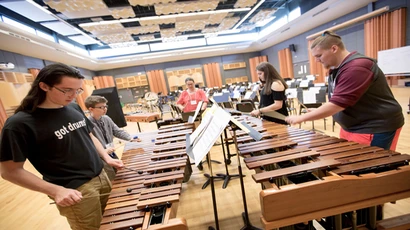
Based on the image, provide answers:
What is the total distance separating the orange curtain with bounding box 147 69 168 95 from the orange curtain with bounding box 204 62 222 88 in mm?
3554

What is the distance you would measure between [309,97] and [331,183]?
374cm

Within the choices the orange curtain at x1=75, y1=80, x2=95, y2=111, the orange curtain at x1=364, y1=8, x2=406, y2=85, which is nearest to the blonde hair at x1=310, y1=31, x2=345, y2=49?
the orange curtain at x1=364, y1=8, x2=406, y2=85

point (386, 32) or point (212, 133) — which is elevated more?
point (386, 32)

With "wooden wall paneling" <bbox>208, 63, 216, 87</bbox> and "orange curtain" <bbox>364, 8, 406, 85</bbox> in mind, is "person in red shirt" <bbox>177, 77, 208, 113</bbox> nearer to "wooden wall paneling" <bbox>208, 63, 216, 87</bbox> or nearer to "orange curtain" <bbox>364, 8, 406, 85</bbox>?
"orange curtain" <bbox>364, 8, 406, 85</bbox>

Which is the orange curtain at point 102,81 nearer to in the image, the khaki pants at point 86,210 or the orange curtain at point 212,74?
the orange curtain at point 212,74

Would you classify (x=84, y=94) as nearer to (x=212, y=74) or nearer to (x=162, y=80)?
(x=162, y=80)

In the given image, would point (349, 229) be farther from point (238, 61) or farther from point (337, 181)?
point (238, 61)

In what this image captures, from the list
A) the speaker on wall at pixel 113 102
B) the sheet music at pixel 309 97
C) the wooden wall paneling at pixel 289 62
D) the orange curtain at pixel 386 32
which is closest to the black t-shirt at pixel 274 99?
the sheet music at pixel 309 97

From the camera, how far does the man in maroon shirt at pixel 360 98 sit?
1.34 meters

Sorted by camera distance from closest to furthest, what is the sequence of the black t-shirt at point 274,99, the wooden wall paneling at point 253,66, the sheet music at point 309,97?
the black t-shirt at point 274,99 < the sheet music at point 309,97 < the wooden wall paneling at point 253,66

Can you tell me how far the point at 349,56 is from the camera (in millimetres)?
1442

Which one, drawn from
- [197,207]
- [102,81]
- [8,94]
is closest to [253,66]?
[102,81]

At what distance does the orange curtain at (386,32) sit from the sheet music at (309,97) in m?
5.21

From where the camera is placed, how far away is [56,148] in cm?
121
